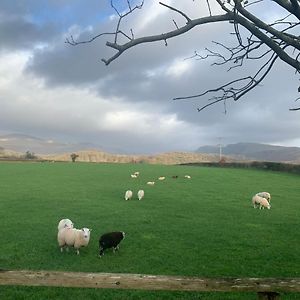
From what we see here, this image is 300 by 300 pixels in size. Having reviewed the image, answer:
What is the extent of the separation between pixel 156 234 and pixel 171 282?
36.9ft

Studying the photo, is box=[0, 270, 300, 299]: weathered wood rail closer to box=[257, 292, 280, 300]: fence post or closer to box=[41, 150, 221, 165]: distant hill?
box=[257, 292, 280, 300]: fence post

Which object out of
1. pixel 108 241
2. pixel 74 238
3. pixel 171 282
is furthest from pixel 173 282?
pixel 74 238

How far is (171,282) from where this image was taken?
Answer: 5332 mm

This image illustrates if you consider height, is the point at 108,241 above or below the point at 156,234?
above

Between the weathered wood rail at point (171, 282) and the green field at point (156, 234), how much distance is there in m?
4.52

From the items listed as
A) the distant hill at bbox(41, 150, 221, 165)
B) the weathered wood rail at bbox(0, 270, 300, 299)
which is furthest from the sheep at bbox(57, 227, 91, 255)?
the distant hill at bbox(41, 150, 221, 165)

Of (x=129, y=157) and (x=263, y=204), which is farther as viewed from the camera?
(x=129, y=157)

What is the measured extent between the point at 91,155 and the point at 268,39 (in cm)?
10236

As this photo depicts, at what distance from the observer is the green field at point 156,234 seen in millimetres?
11648

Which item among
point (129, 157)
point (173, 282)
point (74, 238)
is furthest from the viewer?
point (129, 157)

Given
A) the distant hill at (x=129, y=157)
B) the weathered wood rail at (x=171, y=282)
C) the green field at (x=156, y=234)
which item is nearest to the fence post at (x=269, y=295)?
the weathered wood rail at (x=171, y=282)

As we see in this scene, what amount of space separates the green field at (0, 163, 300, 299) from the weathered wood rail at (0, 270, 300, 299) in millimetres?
4521

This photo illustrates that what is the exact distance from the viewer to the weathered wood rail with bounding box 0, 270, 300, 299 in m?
5.32

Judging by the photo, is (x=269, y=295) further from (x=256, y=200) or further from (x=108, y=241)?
A: (x=256, y=200)
